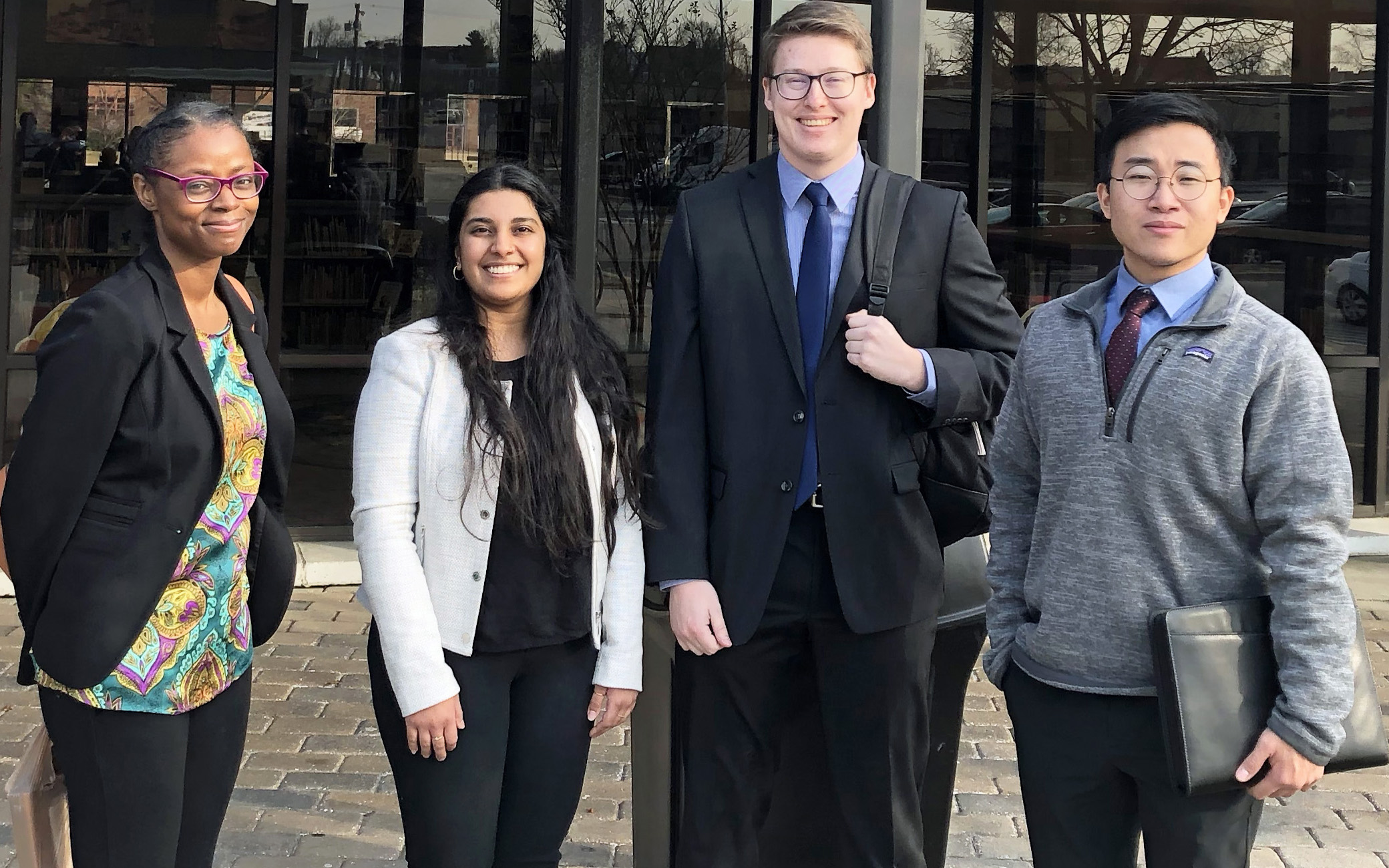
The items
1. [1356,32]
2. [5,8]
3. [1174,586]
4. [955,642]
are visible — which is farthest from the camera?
[1356,32]

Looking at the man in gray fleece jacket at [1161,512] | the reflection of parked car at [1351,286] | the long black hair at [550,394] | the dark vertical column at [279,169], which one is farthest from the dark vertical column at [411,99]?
the man in gray fleece jacket at [1161,512]

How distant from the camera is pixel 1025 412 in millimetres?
2703

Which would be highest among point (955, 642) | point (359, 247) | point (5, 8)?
point (5, 8)

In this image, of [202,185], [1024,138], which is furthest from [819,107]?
[1024,138]

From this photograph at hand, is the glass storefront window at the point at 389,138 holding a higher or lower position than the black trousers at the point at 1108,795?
higher

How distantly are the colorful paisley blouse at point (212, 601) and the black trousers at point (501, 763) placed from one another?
0.27 meters

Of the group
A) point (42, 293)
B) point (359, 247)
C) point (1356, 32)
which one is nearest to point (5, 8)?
point (42, 293)

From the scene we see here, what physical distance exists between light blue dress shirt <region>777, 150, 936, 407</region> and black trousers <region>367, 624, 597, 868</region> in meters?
0.88

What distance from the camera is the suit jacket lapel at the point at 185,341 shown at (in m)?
2.67

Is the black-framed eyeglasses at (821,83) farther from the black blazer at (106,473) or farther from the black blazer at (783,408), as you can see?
the black blazer at (106,473)

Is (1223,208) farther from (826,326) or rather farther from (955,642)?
(955,642)

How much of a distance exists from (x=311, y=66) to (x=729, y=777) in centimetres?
→ 715

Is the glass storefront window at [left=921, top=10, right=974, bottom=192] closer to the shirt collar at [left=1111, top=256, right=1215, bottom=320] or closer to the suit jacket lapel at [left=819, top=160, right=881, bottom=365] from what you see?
the suit jacket lapel at [left=819, top=160, right=881, bottom=365]

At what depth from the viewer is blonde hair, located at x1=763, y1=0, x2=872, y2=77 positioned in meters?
2.89
